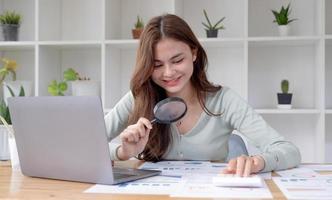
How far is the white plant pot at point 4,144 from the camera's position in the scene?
4.42 feet

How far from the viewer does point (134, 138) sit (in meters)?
1.24

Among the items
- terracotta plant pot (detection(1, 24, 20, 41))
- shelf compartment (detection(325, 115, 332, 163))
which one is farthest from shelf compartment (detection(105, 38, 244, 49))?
shelf compartment (detection(325, 115, 332, 163))

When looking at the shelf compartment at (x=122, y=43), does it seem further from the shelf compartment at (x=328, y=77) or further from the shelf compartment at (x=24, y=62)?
the shelf compartment at (x=328, y=77)

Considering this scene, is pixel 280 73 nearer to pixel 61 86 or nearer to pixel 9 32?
pixel 61 86

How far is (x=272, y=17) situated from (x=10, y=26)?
173cm

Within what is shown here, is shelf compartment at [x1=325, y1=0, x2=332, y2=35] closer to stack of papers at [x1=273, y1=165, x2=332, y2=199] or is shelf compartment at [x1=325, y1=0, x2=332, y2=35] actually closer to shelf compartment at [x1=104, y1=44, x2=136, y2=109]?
shelf compartment at [x1=104, y1=44, x2=136, y2=109]

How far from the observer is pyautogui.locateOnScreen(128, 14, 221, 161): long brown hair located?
1525mm

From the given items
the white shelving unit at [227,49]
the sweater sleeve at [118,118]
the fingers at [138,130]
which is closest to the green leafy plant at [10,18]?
the white shelving unit at [227,49]

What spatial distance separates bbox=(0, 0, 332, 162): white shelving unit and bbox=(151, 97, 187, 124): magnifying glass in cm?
140

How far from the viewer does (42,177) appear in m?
1.14

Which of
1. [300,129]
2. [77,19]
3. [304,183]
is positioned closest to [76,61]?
[77,19]

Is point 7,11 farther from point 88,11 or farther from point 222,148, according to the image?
point 222,148

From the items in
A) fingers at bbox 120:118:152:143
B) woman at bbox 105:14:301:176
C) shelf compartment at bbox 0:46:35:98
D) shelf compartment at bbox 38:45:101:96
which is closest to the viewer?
fingers at bbox 120:118:152:143

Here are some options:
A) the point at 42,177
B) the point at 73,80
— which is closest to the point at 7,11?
the point at 73,80
